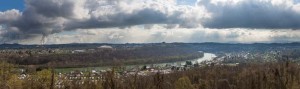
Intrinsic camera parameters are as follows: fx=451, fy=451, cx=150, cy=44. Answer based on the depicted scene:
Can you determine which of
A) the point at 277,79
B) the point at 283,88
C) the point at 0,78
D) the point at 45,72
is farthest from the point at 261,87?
the point at 0,78

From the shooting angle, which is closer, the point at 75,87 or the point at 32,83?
the point at 32,83

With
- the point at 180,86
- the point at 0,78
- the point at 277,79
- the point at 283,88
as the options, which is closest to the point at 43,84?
the point at 0,78

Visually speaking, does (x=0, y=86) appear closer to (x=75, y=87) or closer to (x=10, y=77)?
(x=10, y=77)

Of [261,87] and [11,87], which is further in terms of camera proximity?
[261,87]

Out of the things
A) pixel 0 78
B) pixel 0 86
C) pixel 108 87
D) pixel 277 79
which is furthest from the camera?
pixel 277 79

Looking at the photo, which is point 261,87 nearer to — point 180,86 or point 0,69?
point 180,86

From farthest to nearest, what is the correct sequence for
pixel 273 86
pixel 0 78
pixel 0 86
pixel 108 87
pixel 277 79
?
pixel 277 79 < pixel 273 86 < pixel 108 87 < pixel 0 78 < pixel 0 86

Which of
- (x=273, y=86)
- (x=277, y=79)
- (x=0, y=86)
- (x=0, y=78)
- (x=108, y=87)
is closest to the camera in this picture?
(x=0, y=86)

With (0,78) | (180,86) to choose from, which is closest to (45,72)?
(0,78)

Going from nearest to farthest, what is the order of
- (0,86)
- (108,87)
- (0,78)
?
(0,86), (0,78), (108,87)
